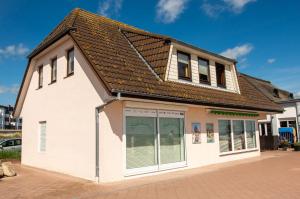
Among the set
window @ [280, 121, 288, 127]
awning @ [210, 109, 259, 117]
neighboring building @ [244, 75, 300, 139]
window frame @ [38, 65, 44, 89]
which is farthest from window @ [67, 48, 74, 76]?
window @ [280, 121, 288, 127]

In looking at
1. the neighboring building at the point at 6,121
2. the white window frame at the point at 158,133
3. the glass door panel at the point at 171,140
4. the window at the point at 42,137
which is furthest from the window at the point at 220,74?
the neighboring building at the point at 6,121

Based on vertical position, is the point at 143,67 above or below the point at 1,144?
above

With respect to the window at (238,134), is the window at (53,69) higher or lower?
higher

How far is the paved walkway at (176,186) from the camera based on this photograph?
804cm

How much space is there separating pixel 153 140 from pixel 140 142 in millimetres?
740

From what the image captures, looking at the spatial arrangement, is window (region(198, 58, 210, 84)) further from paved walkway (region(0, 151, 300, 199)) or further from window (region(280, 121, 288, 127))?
window (region(280, 121, 288, 127))

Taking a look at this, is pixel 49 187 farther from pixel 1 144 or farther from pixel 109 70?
pixel 1 144

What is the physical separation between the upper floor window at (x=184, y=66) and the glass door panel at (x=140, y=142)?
3612 mm

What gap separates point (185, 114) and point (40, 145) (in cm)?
782

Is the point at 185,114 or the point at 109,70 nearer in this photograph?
the point at 109,70

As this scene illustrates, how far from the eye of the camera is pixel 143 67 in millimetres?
12859

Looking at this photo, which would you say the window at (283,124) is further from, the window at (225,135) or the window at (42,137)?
the window at (42,137)

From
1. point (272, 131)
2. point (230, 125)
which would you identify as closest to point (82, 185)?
point (230, 125)

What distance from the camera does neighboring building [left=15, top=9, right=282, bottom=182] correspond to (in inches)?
405
